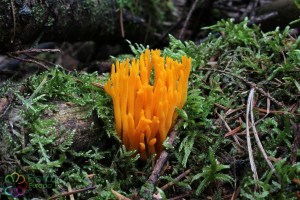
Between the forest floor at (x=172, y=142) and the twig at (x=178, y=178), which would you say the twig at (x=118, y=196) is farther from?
the twig at (x=178, y=178)

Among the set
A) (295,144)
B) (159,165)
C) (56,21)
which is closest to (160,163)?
(159,165)

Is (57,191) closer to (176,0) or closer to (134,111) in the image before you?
(134,111)

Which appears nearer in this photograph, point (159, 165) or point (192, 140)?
point (159, 165)

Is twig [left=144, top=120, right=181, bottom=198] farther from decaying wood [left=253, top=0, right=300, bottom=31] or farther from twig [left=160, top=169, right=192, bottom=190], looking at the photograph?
decaying wood [left=253, top=0, right=300, bottom=31]

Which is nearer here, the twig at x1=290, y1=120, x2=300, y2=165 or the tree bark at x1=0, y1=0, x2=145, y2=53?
the twig at x1=290, y1=120, x2=300, y2=165

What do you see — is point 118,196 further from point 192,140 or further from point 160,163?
point 192,140

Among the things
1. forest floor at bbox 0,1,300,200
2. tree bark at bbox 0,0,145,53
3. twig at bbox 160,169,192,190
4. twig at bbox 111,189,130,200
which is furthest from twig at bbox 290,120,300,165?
tree bark at bbox 0,0,145,53

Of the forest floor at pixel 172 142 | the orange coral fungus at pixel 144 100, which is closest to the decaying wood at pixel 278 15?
the forest floor at pixel 172 142
